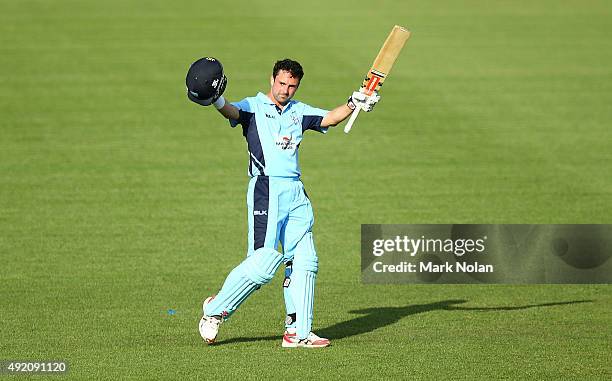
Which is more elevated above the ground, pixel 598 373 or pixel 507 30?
pixel 507 30

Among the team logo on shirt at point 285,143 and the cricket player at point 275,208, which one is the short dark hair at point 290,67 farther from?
the team logo on shirt at point 285,143

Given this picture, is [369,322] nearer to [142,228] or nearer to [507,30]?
[142,228]

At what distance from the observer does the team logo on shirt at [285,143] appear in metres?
9.45

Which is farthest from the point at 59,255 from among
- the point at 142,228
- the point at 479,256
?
the point at 479,256

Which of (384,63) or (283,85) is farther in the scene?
(384,63)

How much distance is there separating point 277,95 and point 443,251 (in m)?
3.29

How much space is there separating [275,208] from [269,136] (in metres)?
0.55

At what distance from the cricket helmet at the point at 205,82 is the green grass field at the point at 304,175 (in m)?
1.87

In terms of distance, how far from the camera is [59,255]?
13.3 meters

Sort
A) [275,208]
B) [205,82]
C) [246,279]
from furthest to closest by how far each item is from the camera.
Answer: [275,208] < [246,279] < [205,82]

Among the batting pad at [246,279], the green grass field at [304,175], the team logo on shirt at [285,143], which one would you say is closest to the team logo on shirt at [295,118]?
the team logo on shirt at [285,143]

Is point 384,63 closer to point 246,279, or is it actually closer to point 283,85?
point 283,85

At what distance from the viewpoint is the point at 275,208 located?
30.8ft

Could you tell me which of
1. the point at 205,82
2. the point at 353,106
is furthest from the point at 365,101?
the point at 205,82
